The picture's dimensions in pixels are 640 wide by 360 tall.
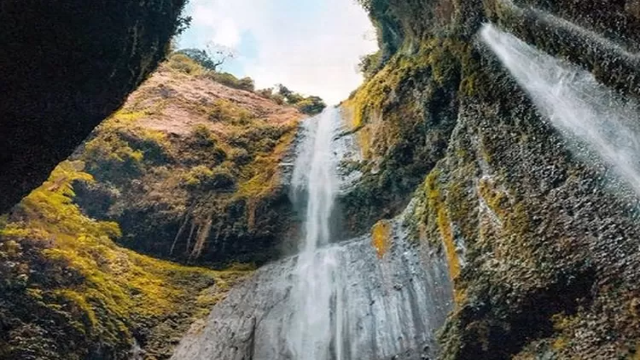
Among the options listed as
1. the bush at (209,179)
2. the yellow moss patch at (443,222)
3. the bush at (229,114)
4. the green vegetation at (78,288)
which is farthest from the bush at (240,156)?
the yellow moss patch at (443,222)

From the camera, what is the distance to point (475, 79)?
1298cm

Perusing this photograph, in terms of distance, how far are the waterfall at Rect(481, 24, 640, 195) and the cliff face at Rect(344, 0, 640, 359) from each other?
172 millimetres

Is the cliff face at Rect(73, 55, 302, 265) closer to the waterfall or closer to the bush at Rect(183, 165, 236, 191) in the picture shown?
the bush at Rect(183, 165, 236, 191)

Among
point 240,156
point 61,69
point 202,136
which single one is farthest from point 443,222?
point 202,136

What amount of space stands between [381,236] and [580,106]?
19.8ft

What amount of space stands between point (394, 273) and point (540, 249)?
3935 mm

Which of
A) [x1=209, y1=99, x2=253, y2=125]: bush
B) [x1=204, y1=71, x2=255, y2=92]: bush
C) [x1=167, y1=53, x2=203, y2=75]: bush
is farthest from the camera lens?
[x1=167, y1=53, x2=203, y2=75]: bush

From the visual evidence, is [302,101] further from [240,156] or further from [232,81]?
[240,156]

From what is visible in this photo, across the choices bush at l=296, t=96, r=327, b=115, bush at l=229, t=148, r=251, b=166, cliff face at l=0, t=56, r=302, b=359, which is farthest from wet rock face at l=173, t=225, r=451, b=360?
bush at l=296, t=96, r=327, b=115

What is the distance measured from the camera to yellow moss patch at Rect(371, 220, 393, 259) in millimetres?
14038

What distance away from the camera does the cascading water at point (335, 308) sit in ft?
37.6

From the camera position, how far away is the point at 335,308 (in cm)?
1302

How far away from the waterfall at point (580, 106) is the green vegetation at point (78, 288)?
867 cm

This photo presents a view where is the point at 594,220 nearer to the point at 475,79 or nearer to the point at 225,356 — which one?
the point at 475,79
